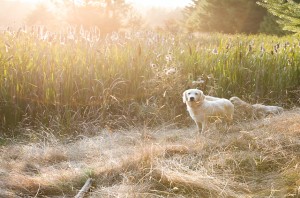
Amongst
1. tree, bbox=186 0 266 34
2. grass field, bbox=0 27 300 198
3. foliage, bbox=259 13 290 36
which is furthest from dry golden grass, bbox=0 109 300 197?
tree, bbox=186 0 266 34

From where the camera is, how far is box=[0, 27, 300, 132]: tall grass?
5.42 meters

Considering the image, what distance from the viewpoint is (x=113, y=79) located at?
230 inches

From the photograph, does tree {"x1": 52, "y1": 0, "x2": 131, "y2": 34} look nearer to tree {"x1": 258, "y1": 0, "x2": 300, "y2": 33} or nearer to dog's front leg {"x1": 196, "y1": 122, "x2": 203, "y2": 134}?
tree {"x1": 258, "y1": 0, "x2": 300, "y2": 33}

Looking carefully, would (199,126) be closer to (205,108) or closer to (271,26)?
(205,108)

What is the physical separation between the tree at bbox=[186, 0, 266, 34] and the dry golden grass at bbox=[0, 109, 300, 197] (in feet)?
71.7

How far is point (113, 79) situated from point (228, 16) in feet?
72.3

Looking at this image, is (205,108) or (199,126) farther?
(199,126)

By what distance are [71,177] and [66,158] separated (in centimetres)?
76

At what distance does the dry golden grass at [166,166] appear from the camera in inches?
126

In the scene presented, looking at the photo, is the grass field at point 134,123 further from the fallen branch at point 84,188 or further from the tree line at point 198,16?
the tree line at point 198,16

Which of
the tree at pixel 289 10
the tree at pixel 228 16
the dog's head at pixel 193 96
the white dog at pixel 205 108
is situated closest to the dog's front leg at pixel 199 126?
the white dog at pixel 205 108

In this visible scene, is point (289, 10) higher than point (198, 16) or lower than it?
higher

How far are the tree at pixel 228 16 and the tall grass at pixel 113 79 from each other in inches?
758

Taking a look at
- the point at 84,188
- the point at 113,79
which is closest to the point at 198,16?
the point at 113,79
